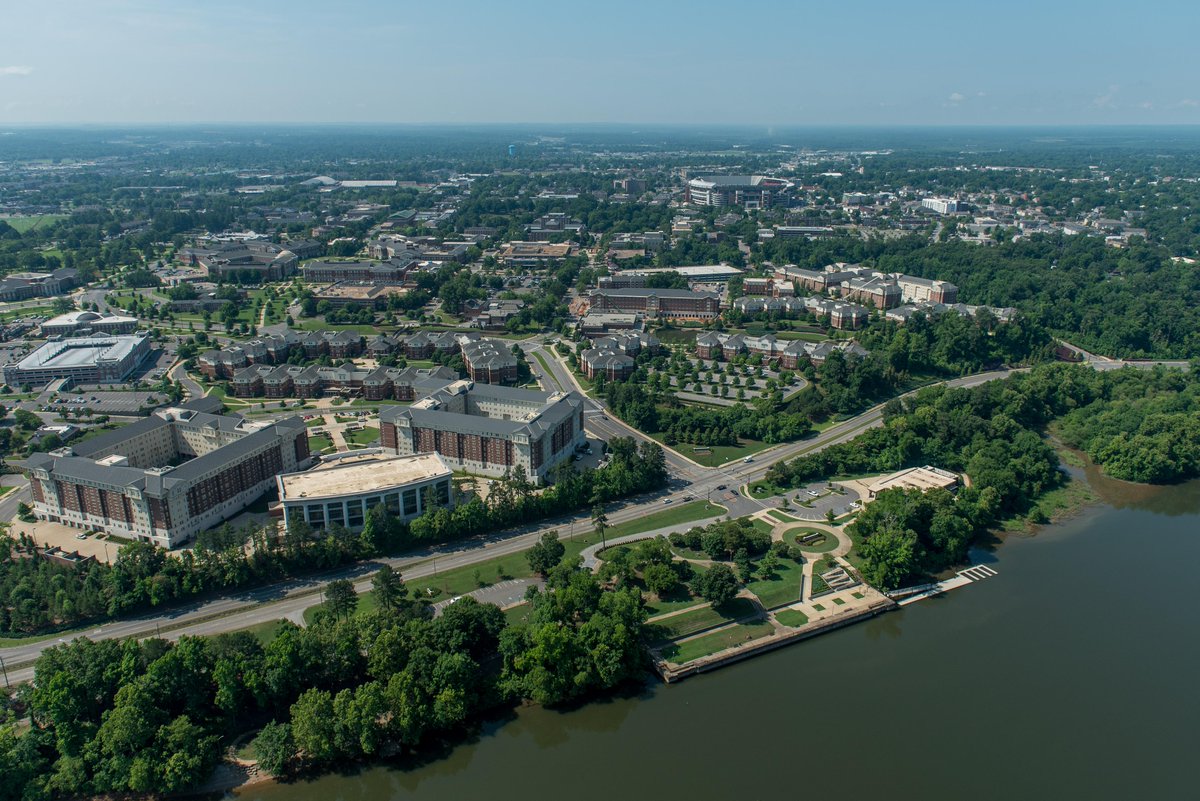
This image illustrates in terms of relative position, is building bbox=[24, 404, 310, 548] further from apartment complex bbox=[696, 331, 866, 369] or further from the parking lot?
apartment complex bbox=[696, 331, 866, 369]

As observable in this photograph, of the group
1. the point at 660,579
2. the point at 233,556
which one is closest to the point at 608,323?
the point at 660,579

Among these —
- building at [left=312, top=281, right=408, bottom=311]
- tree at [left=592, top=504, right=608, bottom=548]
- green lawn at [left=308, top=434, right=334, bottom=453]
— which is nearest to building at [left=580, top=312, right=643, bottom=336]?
building at [left=312, top=281, right=408, bottom=311]

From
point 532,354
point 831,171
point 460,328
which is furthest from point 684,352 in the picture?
point 831,171

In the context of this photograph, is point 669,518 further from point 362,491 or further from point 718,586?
point 362,491

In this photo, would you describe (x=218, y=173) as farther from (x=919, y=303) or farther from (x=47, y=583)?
(x=47, y=583)

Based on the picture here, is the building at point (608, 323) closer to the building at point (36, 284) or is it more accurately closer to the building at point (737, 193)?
the building at point (36, 284)
